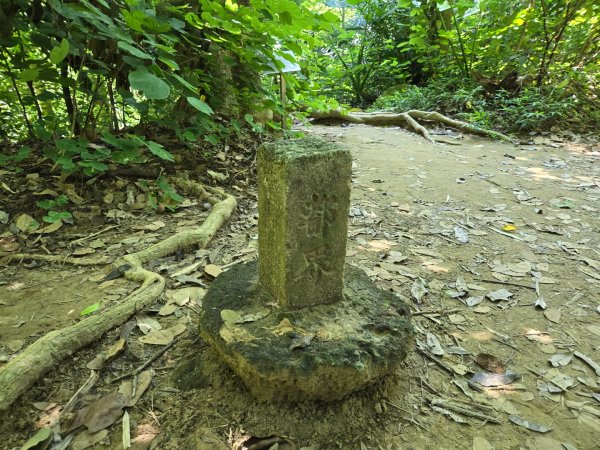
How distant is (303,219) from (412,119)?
685cm

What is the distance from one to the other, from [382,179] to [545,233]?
6.08 ft

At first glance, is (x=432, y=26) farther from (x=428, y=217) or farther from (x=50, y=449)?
(x=50, y=449)

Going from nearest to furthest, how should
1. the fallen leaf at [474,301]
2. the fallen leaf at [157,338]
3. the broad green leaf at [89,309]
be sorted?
the fallen leaf at [157,338] < the broad green leaf at [89,309] < the fallen leaf at [474,301]

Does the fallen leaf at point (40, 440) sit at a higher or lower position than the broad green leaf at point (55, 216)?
lower

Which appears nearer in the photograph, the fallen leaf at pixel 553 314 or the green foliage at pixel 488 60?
the fallen leaf at pixel 553 314

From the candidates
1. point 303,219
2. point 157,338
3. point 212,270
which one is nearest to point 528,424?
point 303,219

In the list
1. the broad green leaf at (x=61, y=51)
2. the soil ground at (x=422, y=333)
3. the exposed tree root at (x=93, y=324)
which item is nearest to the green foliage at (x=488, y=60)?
the soil ground at (x=422, y=333)

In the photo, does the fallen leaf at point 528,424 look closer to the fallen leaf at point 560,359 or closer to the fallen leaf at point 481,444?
the fallen leaf at point 481,444

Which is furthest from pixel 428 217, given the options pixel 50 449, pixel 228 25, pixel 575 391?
pixel 50 449

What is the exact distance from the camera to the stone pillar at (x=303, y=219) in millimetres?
1668

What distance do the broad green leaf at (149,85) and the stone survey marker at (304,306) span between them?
1.72ft

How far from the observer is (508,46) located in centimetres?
802

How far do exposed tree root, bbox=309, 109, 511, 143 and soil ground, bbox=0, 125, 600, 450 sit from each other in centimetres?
289

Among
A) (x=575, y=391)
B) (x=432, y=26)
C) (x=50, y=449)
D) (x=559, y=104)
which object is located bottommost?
(x=575, y=391)
